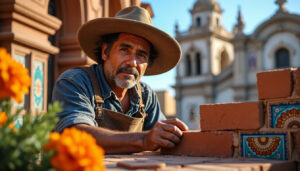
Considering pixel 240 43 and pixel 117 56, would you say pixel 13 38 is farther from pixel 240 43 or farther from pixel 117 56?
pixel 240 43

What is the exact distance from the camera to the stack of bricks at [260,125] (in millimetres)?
2084

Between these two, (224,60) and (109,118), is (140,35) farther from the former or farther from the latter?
(224,60)

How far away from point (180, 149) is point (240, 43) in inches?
1075

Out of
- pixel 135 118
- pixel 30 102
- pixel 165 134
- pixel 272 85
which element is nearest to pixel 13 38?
pixel 30 102

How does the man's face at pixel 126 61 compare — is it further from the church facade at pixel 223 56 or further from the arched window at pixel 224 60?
the arched window at pixel 224 60

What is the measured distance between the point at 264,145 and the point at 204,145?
40cm

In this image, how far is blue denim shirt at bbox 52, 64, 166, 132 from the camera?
2.34 meters

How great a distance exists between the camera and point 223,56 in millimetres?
37094

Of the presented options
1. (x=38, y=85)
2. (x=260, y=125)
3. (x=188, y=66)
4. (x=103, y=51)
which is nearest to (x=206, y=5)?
(x=188, y=66)

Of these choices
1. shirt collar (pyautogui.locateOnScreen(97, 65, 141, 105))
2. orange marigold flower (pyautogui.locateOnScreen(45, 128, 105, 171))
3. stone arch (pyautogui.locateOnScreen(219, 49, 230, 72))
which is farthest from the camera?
stone arch (pyautogui.locateOnScreen(219, 49, 230, 72))

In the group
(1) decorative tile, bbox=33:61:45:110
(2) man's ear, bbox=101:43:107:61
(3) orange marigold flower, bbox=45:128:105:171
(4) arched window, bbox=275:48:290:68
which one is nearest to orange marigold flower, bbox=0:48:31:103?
(3) orange marigold flower, bbox=45:128:105:171

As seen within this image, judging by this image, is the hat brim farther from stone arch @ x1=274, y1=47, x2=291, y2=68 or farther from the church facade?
stone arch @ x1=274, y1=47, x2=291, y2=68

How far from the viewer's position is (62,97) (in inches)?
96.7

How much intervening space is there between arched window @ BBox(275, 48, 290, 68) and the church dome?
1082 centimetres
